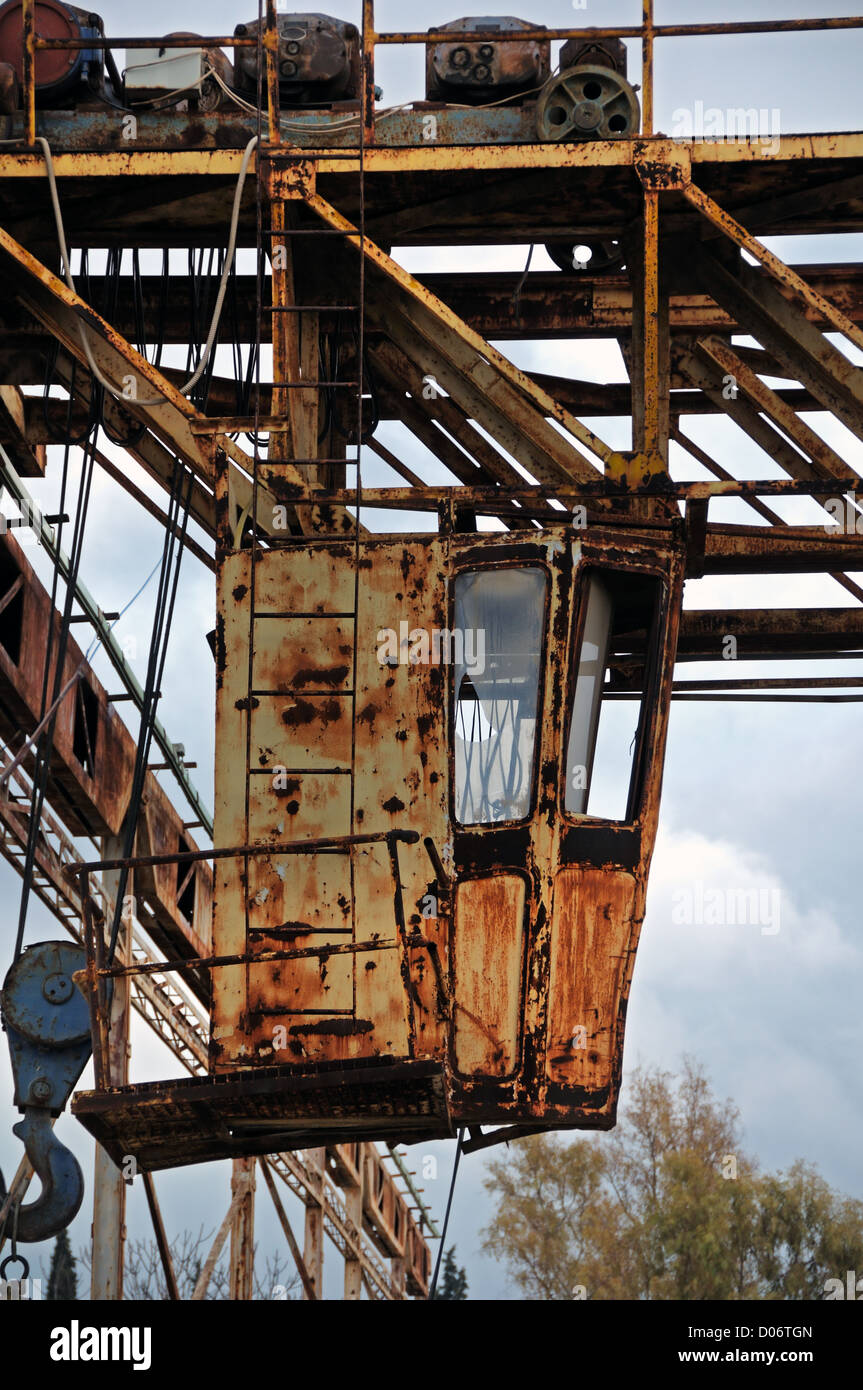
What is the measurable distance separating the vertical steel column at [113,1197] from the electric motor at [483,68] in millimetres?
9308

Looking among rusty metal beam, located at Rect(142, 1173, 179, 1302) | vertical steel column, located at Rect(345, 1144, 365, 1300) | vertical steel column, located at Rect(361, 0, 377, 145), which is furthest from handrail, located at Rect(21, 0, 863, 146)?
vertical steel column, located at Rect(345, 1144, 365, 1300)

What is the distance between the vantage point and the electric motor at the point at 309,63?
45.0 feet

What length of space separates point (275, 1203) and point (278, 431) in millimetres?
16680

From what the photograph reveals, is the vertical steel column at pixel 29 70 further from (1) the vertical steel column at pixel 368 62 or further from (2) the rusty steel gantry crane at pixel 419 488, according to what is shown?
(1) the vertical steel column at pixel 368 62

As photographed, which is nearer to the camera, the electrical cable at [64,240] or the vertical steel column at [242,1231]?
the electrical cable at [64,240]

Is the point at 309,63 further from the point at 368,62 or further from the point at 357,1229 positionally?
the point at 357,1229

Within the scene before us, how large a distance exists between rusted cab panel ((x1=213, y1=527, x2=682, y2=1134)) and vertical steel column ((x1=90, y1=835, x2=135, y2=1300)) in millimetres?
8905

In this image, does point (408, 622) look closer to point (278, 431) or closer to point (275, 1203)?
point (278, 431)

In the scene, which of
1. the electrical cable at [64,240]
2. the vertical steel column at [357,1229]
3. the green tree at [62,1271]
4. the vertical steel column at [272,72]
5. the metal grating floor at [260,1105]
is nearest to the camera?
the metal grating floor at [260,1105]

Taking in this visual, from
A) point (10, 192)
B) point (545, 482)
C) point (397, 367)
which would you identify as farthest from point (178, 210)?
point (545, 482)

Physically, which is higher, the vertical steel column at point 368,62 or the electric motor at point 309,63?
the electric motor at point 309,63

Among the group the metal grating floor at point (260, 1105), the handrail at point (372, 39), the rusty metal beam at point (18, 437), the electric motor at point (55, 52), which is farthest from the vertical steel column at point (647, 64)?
the metal grating floor at point (260, 1105)

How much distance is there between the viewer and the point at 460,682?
→ 11.5m

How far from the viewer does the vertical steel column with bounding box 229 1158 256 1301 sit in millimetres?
23562
